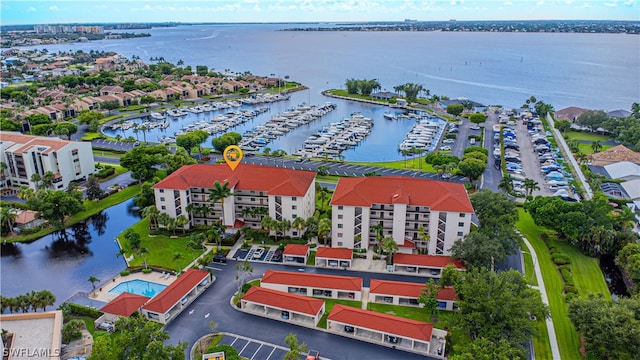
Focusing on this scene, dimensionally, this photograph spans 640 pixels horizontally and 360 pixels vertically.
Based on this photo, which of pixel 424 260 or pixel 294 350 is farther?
pixel 424 260

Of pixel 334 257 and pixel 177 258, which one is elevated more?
pixel 334 257

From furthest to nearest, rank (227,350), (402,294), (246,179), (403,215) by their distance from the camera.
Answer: (246,179) → (403,215) → (402,294) → (227,350)

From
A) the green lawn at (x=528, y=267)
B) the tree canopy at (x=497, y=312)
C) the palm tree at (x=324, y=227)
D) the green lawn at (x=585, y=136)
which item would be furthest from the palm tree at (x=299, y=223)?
the green lawn at (x=585, y=136)

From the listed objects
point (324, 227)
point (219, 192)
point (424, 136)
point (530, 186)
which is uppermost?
point (219, 192)

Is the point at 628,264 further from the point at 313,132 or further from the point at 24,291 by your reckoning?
the point at 313,132

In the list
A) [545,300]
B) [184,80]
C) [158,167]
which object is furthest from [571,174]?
[184,80]

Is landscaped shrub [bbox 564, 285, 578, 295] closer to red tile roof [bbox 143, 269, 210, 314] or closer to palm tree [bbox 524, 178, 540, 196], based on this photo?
palm tree [bbox 524, 178, 540, 196]

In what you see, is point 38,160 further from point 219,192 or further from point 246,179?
point 246,179

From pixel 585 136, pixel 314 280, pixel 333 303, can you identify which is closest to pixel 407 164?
pixel 314 280
